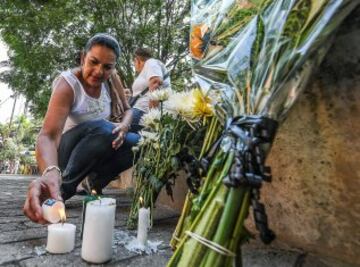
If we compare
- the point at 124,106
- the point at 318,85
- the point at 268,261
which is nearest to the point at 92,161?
the point at 124,106

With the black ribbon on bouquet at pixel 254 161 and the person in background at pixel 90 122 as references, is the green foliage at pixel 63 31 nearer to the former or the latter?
the person in background at pixel 90 122

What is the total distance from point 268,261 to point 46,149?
4.35ft

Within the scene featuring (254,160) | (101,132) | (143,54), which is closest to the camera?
(254,160)

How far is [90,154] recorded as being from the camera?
2.69 m

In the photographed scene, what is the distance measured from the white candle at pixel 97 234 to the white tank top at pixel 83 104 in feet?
3.91

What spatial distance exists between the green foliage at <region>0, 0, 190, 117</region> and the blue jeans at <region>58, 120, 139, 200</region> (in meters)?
3.77

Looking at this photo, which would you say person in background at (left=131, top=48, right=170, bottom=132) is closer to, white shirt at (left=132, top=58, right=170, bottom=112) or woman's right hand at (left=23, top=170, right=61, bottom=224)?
white shirt at (left=132, top=58, right=170, bottom=112)

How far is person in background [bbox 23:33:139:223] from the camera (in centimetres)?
233

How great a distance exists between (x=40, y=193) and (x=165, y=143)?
2.19ft

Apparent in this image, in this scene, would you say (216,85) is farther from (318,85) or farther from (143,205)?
(143,205)

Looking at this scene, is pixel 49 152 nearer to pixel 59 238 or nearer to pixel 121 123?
pixel 59 238

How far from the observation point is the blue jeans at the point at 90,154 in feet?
8.77

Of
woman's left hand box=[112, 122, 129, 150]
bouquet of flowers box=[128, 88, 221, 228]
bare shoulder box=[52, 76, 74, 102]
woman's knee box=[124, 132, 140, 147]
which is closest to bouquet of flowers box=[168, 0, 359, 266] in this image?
bouquet of flowers box=[128, 88, 221, 228]

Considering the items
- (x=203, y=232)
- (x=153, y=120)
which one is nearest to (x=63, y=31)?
(x=153, y=120)
